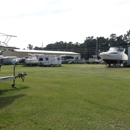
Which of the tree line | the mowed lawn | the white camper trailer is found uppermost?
the tree line

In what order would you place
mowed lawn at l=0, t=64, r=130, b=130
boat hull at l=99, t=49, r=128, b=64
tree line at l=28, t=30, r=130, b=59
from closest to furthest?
mowed lawn at l=0, t=64, r=130, b=130 < boat hull at l=99, t=49, r=128, b=64 < tree line at l=28, t=30, r=130, b=59

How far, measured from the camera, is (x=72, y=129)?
4172 millimetres

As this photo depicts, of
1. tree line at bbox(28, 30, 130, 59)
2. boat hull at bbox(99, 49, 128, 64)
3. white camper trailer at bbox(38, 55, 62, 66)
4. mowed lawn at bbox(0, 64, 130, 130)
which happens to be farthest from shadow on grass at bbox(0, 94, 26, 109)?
tree line at bbox(28, 30, 130, 59)

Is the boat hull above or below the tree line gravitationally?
below

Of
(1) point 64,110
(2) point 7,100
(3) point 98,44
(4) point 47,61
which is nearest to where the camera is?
(1) point 64,110

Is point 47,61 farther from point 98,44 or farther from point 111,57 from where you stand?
point 98,44

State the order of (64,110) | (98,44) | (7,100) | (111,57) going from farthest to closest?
1. (98,44)
2. (111,57)
3. (7,100)
4. (64,110)

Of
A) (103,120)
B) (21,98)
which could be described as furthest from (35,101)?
(103,120)

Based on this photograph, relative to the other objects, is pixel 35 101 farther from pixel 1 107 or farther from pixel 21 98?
pixel 1 107

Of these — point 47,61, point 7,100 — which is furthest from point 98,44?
point 7,100

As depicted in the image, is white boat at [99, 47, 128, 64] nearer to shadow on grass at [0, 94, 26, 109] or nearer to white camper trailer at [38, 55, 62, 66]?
white camper trailer at [38, 55, 62, 66]

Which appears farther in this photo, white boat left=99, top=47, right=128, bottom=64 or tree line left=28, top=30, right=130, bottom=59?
tree line left=28, top=30, right=130, bottom=59

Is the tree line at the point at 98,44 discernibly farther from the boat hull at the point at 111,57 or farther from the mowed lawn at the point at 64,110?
the mowed lawn at the point at 64,110

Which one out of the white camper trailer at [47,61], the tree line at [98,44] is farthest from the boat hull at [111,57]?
the tree line at [98,44]
